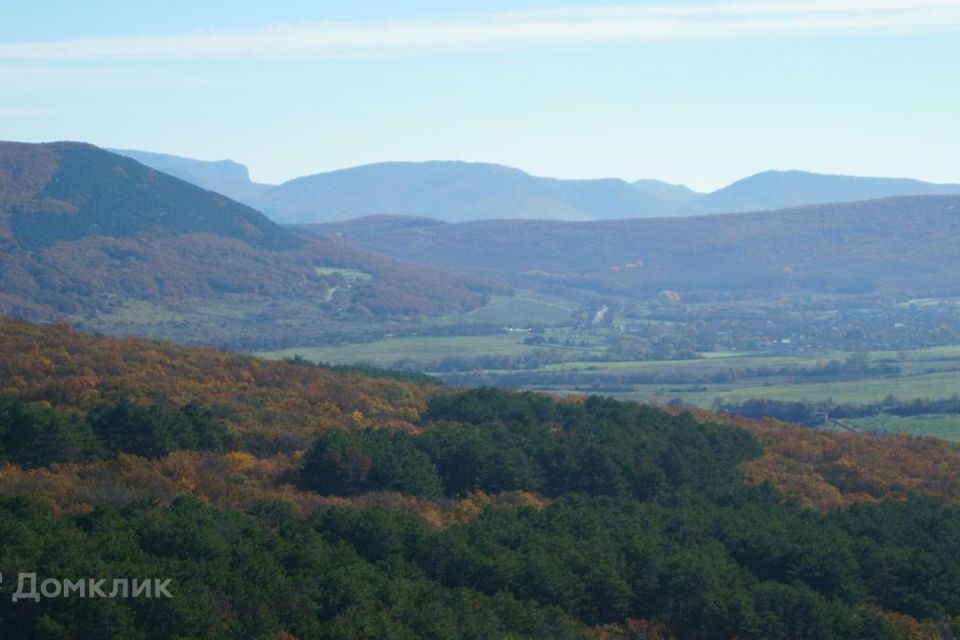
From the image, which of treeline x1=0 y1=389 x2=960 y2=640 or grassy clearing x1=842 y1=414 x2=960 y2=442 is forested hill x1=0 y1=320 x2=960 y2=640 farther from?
grassy clearing x1=842 y1=414 x2=960 y2=442

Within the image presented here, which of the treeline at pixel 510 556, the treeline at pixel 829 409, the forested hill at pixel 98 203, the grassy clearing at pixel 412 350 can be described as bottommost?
the grassy clearing at pixel 412 350

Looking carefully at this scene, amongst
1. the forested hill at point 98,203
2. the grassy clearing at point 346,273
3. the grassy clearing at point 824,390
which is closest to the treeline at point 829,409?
the grassy clearing at point 824,390

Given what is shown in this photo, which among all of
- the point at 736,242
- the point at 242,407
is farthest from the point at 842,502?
the point at 736,242

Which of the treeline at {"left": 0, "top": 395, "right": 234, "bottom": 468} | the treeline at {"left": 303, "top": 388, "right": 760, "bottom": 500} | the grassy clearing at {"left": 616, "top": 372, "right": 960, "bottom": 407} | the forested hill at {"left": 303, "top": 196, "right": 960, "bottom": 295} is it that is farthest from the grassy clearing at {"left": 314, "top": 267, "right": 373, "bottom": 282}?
the treeline at {"left": 0, "top": 395, "right": 234, "bottom": 468}

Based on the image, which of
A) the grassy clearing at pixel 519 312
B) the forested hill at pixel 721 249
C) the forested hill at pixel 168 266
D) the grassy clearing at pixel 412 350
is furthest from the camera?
the forested hill at pixel 721 249

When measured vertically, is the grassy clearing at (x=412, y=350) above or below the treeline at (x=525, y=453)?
below

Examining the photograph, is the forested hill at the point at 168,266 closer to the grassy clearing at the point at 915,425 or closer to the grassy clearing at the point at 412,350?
the grassy clearing at the point at 412,350

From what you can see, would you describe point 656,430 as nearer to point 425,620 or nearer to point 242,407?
point 242,407
